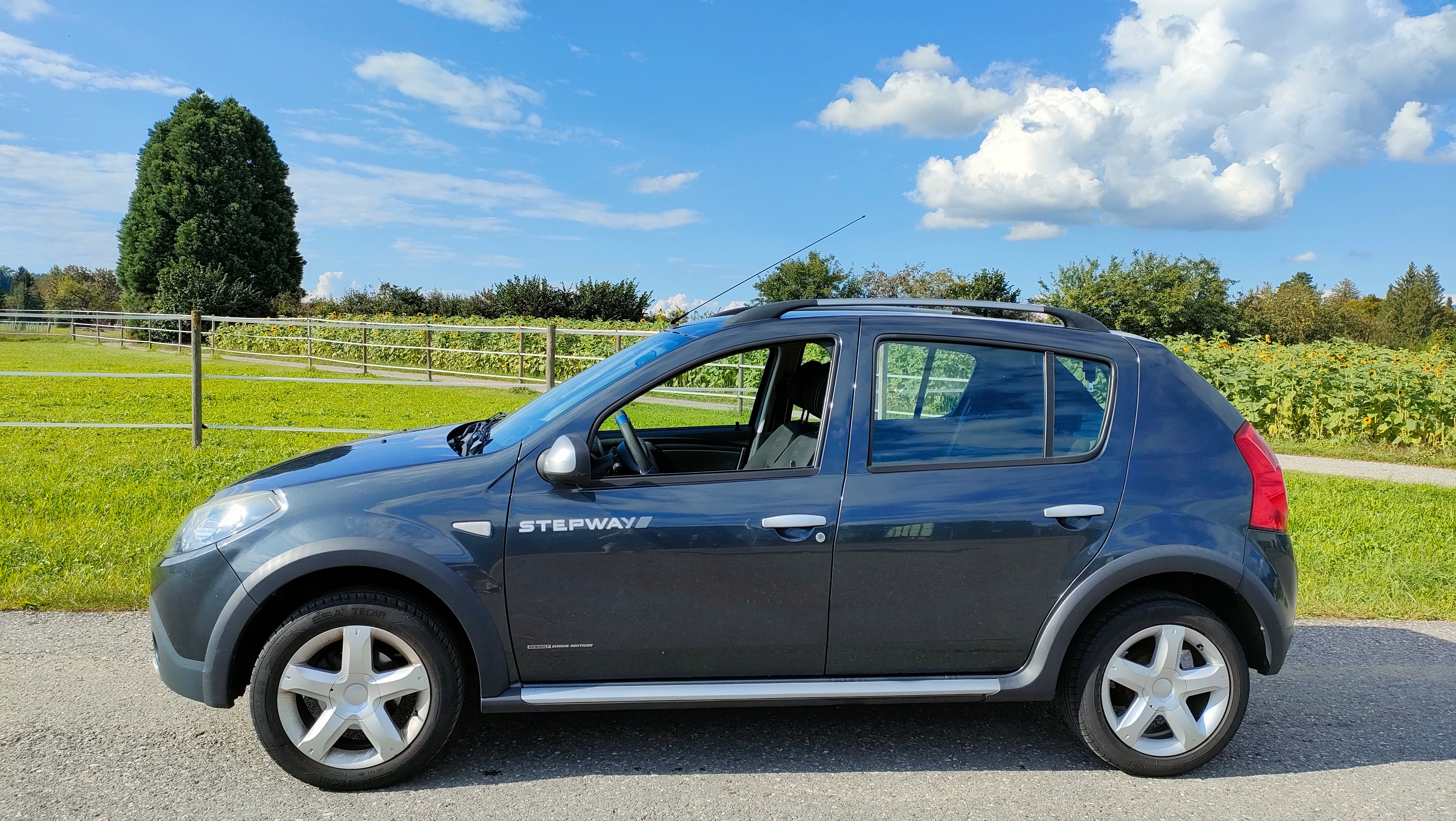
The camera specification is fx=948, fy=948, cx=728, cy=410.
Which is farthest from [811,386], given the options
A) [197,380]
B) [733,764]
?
[197,380]

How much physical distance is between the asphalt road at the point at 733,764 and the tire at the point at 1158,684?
117 millimetres

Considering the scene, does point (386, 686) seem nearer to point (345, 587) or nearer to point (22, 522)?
point (345, 587)

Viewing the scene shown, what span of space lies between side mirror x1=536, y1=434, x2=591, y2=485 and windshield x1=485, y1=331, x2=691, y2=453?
0.21m

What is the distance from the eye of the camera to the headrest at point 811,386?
361 cm

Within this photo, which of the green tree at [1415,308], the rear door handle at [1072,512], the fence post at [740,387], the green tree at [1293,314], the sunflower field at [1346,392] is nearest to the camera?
the rear door handle at [1072,512]

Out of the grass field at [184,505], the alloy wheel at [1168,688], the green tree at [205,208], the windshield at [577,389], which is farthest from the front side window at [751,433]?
the green tree at [205,208]

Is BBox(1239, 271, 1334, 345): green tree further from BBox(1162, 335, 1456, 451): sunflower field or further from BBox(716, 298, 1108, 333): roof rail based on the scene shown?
BBox(716, 298, 1108, 333): roof rail

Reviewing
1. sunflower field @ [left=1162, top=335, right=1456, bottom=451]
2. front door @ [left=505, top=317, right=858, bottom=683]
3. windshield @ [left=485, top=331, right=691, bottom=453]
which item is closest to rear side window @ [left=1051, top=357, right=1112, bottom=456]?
front door @ [left=505, top=317, right=858, bottom=683]

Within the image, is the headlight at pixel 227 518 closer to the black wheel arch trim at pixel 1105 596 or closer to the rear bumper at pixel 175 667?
the rear bumper at pixel 175 667

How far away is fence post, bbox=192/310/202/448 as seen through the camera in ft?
33.0

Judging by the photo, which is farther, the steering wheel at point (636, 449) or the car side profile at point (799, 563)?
the steering wheel at point (636, 449)

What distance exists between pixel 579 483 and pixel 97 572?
396 centimetres

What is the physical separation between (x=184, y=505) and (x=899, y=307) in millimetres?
6130

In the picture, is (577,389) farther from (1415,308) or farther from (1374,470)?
(1415,308)
